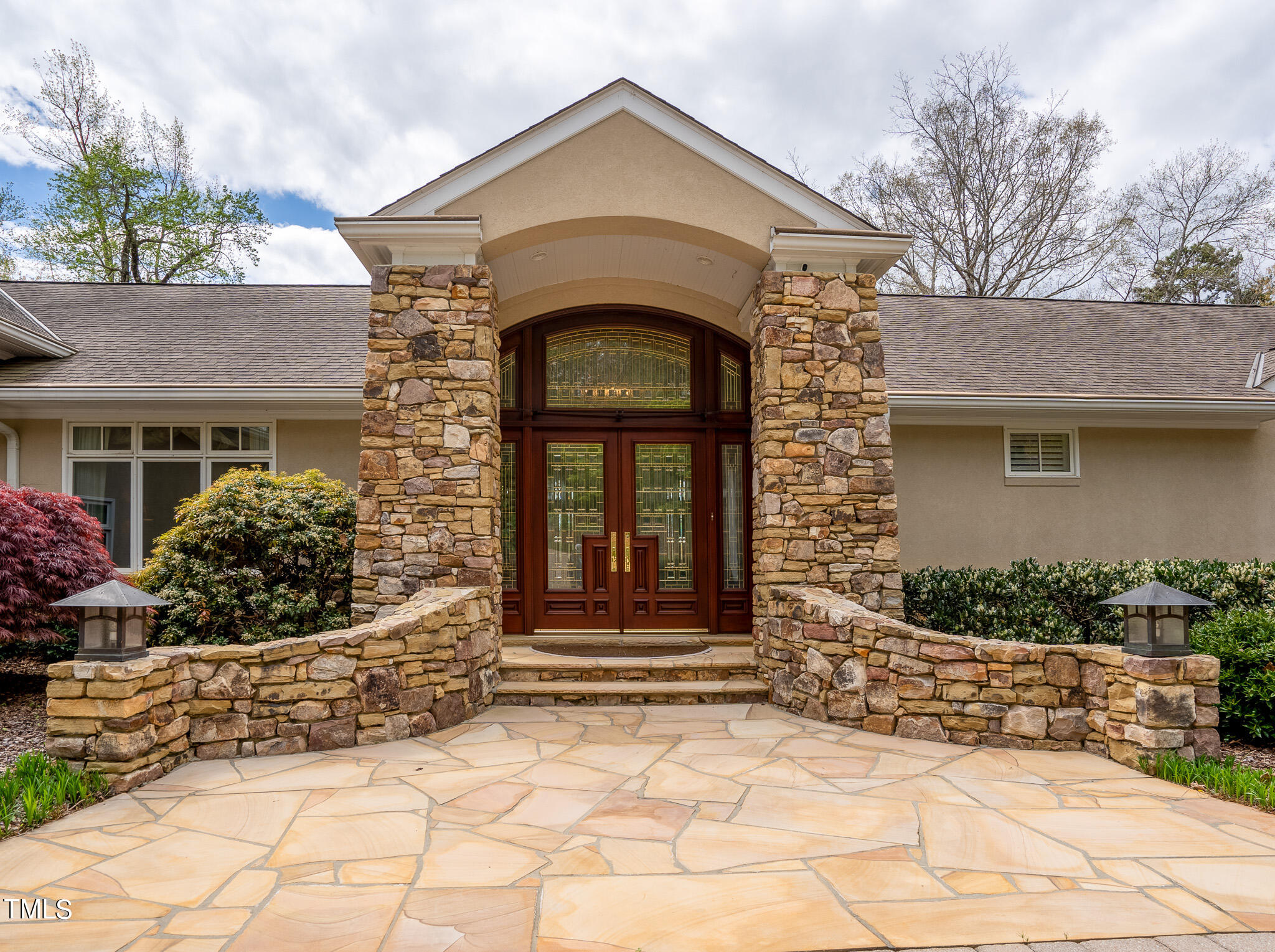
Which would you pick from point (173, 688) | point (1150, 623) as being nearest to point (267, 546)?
point (173, 688)

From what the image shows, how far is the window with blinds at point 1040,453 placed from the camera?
845 cm

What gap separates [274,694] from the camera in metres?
4.67

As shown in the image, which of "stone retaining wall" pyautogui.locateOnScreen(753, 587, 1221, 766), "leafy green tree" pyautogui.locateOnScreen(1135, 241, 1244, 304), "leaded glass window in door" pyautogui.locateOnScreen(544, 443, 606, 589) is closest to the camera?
"stone retaining wall" pyautogui.locateOnScreen(753, 587, 1221, 766)

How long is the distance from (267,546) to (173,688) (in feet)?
6.62

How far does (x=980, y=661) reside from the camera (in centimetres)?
489

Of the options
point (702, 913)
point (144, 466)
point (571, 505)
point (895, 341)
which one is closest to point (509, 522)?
point (571, 505)

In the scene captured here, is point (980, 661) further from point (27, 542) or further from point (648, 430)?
point (27, 542)

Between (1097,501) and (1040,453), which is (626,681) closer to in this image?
(1040,453)

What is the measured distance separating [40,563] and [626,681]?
14.9 feet

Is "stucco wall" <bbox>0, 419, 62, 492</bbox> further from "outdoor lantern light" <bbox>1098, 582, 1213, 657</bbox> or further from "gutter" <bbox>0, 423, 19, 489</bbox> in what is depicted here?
"outdoor lantern light" <bbox>1098, 582, 1213, 657</bbox>

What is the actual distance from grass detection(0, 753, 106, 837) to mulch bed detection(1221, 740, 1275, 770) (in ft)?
20.4

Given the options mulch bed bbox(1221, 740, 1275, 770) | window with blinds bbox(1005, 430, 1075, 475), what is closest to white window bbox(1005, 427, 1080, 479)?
window with blinds bbox(1005, 430, 1075, 475)

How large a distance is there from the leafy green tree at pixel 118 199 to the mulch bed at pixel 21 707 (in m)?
13.8

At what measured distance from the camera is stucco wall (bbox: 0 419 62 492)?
309 inches
